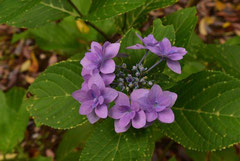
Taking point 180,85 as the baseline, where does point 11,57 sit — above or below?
below

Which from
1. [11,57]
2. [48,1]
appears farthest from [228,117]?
[11,57]

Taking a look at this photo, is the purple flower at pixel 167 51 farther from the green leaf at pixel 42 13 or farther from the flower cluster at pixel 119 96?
the green leaf at pixel 42 13

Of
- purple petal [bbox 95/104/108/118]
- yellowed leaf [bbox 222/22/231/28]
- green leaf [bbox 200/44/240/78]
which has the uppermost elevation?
purple petal [bbox 95/104/108/118]

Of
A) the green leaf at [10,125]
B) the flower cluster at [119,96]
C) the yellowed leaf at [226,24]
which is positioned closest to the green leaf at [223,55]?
the flower cluster at [119,96]

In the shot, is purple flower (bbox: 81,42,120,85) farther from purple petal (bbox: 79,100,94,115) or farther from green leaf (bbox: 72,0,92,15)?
green leaf (bbox: 72,0,92,15)

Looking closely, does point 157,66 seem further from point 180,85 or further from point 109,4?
Result: point 109,4

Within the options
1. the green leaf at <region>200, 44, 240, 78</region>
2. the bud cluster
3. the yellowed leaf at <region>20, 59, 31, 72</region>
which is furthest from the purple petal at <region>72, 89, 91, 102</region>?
the yellowed leaf at <region>20, 59, 31, 72</region>

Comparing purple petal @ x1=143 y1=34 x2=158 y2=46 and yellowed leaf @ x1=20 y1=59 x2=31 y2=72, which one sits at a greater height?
purple petal @ x1=143 y1=34 x2=158 y2=46
